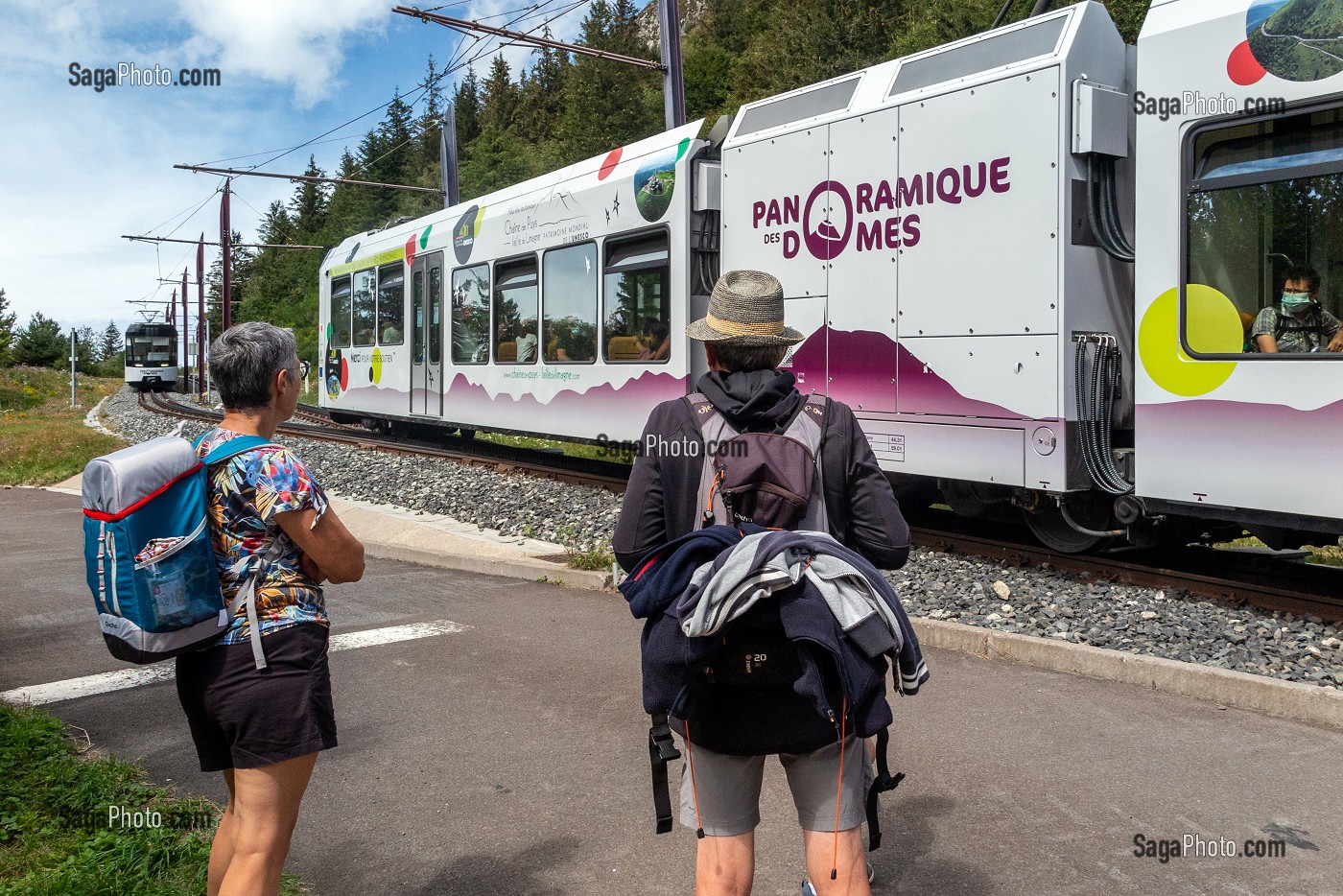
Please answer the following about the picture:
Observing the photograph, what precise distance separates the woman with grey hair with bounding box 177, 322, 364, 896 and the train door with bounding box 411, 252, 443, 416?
1438 cm

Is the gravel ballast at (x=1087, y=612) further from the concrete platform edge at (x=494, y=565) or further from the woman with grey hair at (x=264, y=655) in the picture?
the woman with grey hair at (x=264, y=655)

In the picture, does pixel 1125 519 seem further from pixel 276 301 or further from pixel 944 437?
pixel 276 301

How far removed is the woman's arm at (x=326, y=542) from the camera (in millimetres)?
2844

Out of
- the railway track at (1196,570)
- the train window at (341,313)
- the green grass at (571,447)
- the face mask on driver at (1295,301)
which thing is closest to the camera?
the face mask on driver at (1295,301)

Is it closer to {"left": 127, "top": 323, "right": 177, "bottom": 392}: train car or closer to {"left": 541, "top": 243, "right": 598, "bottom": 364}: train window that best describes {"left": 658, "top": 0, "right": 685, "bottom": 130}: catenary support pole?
{"left": 541, "top": 243, "right": 598, "bottom": 364}: train window

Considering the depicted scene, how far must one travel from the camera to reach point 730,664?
96.5 inches

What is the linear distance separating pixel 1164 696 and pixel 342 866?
3.85 m

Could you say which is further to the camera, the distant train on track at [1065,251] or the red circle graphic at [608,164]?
the red circle graphic at [608,164]

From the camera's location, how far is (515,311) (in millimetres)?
14852

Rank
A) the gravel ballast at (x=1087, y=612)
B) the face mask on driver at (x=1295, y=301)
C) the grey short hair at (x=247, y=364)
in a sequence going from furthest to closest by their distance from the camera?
the face mask on driver at (x=1295, y=301)
the gravel ballast at (x=1087, y=612)
the grey short hair at (x=247, y=364)

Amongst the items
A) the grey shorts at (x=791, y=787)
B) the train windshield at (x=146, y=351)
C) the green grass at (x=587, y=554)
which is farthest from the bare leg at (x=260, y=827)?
the train windshield at (x=146, y=351)

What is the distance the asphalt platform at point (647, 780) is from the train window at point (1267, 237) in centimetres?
244

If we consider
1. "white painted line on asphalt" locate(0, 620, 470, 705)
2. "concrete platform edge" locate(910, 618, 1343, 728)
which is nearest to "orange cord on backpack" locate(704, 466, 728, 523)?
"concrete platform edge" locate(910, 618, 1343, 728)

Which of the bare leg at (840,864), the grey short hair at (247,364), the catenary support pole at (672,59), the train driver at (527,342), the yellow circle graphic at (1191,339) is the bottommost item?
the bare leg at (840,864)
